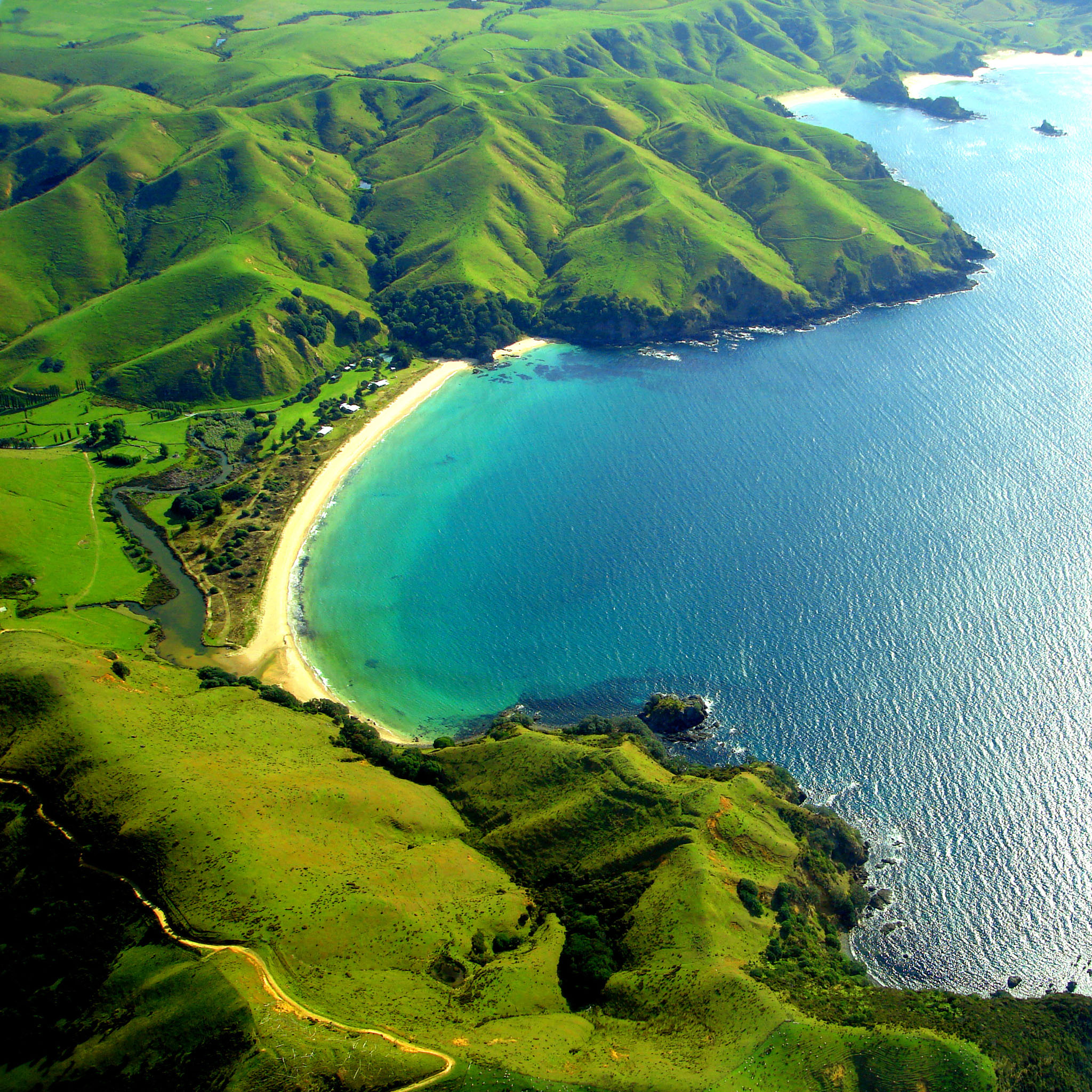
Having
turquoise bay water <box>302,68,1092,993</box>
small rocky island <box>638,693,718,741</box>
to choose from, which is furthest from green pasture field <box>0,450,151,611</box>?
small rocky island <box>638,693,718,741</box>

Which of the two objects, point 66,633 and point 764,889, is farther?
point 66,633

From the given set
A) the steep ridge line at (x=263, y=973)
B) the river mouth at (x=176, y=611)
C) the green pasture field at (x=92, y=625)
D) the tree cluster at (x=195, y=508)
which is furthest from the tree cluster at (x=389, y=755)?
the tree cluster at (x=195, y=508)

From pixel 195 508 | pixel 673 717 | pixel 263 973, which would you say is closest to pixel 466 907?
pixel 263 973

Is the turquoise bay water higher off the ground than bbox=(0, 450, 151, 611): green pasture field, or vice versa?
the turquoise bay water

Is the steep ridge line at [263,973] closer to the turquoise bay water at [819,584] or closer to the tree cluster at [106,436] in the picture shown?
the turquoise bay water at [819,584]

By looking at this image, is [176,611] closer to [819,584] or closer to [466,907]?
[466,907]

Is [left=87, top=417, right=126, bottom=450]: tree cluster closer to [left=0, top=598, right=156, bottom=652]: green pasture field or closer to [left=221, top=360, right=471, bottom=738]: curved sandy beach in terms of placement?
[left=221, top=360, right=471, bottom=738]: curved sandy beach

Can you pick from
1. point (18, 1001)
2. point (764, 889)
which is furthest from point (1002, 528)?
point (18, 1001)

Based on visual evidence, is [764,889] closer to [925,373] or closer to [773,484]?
[773,484]
